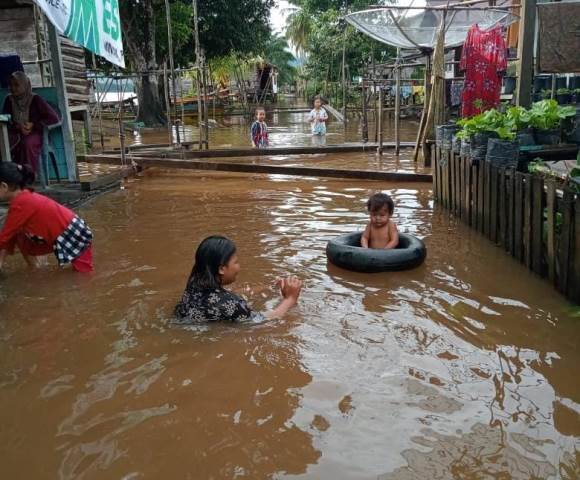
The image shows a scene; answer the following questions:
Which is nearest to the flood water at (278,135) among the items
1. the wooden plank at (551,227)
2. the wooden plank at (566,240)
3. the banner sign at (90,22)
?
the banner sign at (90,22)

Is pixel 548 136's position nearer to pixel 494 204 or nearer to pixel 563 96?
pixel 494 204

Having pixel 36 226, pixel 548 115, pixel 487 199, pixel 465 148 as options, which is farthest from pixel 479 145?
pixel 36 226

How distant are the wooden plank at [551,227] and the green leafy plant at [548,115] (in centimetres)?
216

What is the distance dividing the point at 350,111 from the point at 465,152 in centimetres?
2423

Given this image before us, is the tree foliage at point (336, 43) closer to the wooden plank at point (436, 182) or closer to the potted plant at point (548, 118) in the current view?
the wooden plank at point (436, 182)

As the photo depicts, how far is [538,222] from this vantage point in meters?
5.48

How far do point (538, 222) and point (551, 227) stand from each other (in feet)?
1.16

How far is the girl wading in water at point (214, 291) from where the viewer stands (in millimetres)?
4203

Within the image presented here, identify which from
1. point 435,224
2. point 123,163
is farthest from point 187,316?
point 123,163

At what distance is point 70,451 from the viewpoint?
296 cm

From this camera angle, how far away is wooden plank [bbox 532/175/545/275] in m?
5.43

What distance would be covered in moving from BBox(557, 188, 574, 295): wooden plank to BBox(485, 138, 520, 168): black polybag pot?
1745 mm

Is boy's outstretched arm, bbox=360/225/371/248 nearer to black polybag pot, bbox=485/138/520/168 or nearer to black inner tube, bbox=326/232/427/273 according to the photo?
black inner tube, bbox=326/232/427/273

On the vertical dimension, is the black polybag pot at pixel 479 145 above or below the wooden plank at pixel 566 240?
above
